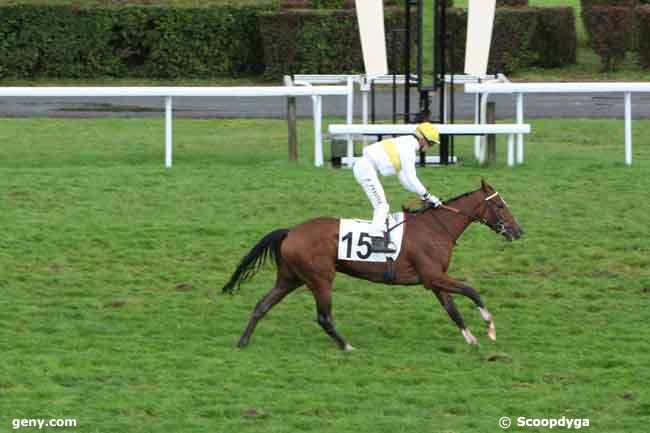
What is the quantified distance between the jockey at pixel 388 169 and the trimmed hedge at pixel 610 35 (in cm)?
1480

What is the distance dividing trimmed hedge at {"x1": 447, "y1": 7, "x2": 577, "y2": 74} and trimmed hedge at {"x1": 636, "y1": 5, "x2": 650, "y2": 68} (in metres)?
1.11

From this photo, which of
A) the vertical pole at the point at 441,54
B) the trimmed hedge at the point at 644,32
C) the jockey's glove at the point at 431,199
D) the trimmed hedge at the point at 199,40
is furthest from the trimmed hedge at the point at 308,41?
the jockey's glove at the point at 431,199

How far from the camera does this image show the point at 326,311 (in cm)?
845

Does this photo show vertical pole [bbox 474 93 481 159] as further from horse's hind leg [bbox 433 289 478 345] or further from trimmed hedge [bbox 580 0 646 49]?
trimmed hedge [bbox 580 0 646 49]

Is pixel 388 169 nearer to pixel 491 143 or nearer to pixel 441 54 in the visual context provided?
pixel 491 143

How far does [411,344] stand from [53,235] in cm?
363

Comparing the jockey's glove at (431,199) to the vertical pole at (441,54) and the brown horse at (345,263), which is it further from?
the vertical pole at (441,54)

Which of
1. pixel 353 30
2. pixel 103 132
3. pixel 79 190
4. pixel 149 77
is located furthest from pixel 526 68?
pixel 79 190

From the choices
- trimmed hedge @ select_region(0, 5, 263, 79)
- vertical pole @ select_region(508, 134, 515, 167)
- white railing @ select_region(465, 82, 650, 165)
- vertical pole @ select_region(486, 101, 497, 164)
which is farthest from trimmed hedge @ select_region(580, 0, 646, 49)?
vertical pole @ select_region(508, 134, 515, 167)

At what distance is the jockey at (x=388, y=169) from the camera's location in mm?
8508

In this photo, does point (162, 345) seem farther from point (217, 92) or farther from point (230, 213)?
point (217, 92)

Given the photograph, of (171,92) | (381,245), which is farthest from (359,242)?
(171,92)

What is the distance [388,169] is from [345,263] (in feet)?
2.13

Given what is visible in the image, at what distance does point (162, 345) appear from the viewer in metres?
8.59
